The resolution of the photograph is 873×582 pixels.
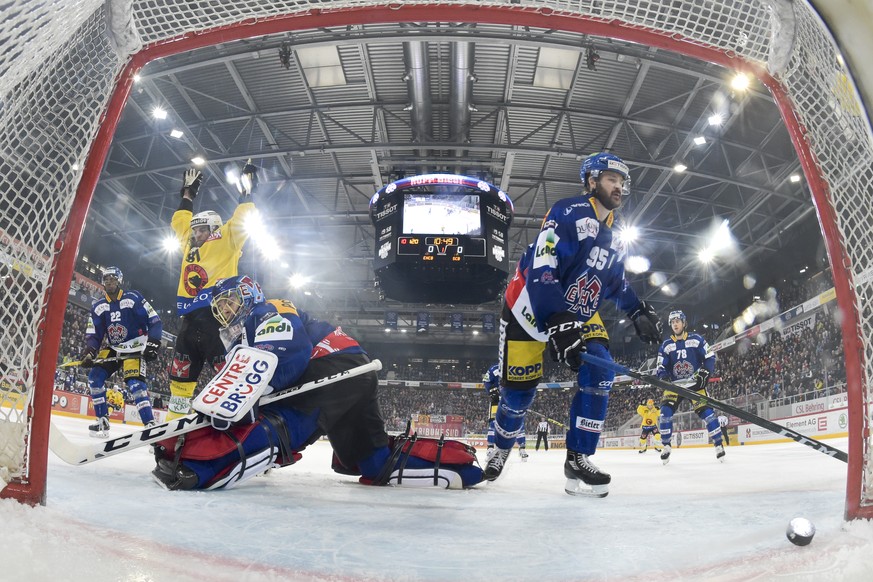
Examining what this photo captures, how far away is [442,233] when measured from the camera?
30.8ft

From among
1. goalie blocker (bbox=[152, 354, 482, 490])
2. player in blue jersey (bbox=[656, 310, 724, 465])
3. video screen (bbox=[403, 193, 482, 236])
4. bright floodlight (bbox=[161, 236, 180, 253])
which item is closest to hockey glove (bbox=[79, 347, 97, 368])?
goalie blocker (bbox=[152, 354, 482, 490])

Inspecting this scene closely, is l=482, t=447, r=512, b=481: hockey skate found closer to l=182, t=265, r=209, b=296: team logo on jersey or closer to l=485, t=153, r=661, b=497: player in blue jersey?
l=485, t=153, r=661, b=497: player in blue jersey

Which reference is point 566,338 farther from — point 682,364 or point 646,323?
point 682,364

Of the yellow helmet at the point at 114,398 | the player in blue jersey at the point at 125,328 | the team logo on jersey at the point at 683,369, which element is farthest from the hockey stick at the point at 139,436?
the yellow helmet at the point at 114,398

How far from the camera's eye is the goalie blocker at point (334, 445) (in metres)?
2.00

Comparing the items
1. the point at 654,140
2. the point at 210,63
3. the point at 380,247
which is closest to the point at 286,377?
the point at 380,247

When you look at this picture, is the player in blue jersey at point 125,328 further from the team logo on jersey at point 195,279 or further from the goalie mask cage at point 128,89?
the goalie mask cage at point 128,89

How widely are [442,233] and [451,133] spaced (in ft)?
10.1

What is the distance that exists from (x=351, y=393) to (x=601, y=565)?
147 cm

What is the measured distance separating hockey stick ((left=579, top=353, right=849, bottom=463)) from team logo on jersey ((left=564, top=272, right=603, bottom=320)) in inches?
12.2

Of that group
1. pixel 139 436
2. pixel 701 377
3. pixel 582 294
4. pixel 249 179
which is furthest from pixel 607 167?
pixel 701 377

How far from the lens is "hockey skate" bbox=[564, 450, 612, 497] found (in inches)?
95.1

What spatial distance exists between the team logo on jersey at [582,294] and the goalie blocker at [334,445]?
854mm

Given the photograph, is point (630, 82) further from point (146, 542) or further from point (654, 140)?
point (146, 542)
